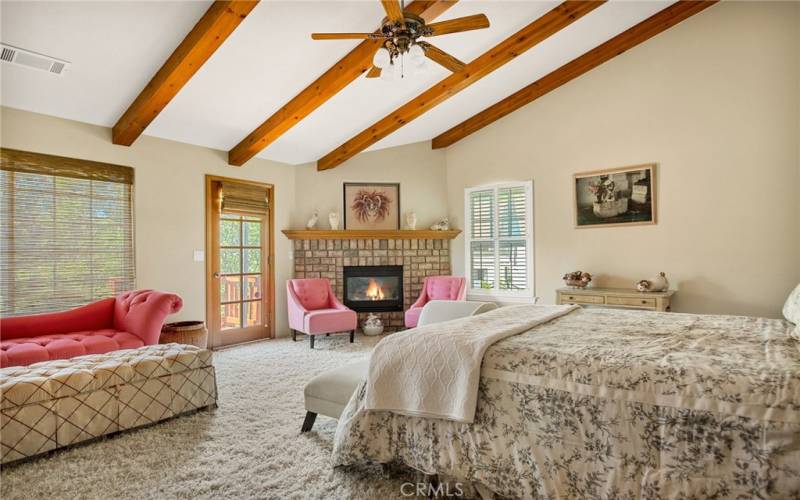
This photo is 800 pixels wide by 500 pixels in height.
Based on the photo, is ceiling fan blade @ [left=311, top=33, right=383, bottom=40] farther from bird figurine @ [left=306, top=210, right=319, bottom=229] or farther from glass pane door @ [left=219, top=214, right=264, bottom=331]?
bird figurine @ [left=306, top=210, right=319, bottom=229]

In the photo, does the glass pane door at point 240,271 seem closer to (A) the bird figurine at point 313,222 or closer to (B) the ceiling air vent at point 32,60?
(A) the bird figurine at point 313,222

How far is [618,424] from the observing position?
152 centimetres

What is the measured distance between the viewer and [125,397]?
257cm

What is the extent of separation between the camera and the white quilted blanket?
1.79m

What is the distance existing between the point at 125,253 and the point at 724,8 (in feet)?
21.3

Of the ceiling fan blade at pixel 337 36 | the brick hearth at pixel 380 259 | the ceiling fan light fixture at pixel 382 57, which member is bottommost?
the brick hearth at pixel 380 259

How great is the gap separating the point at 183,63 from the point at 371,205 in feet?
10.7

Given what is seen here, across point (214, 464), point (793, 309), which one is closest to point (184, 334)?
point (214, 464)

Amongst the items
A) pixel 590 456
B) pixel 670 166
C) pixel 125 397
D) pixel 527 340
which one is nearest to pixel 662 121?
pixel 670 166

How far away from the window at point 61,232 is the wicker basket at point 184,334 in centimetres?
66

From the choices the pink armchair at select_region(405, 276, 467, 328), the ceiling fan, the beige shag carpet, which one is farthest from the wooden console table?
the beige shag carpet

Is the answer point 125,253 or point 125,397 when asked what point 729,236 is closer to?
point 125,397

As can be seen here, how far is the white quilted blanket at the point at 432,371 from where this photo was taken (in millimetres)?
1787

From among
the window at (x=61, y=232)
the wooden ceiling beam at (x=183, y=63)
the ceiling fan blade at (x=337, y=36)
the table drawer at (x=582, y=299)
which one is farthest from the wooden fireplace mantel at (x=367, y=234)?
the ceiling fan blade at (x=337, y=36)
